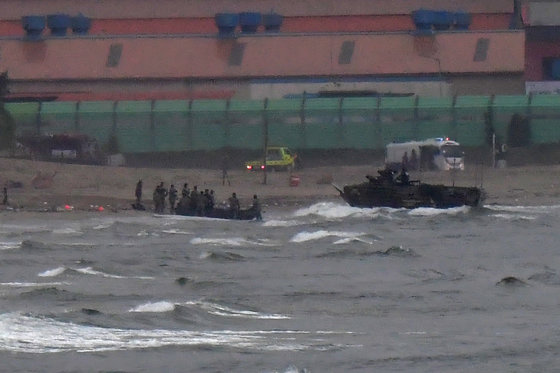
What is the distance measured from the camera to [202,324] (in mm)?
22062

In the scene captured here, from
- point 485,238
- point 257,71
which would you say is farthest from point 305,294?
point 257,71

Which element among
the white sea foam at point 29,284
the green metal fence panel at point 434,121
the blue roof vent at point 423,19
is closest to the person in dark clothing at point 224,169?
the green metal fence panel at point 434,121

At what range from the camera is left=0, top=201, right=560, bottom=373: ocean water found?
1919 centimetres

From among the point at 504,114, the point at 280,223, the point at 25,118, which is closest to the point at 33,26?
the point at 25,118

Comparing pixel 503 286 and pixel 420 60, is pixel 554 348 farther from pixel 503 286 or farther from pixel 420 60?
pixel 420 60

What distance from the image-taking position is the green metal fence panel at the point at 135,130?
209 ft

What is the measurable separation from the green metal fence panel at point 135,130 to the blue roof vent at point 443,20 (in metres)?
17.4

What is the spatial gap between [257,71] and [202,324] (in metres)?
51.8

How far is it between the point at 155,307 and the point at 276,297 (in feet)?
9.47

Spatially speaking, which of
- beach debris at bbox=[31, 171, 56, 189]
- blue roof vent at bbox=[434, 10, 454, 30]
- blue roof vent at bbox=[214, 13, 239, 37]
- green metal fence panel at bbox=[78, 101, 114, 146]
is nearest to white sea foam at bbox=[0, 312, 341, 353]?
beach debris at bbox=[31, 171, 56, 189]

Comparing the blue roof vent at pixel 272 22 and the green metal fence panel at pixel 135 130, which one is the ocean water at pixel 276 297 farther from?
the blue roof vent at pixel 272 22

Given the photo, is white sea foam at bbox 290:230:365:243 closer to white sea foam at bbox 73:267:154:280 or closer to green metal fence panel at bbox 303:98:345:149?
white sea foam at bbox 73:267:154:280

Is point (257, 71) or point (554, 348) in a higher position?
point (257, 71)

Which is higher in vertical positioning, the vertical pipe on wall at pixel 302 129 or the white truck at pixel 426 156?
the vertical pipe on wall at pixel 302 129
